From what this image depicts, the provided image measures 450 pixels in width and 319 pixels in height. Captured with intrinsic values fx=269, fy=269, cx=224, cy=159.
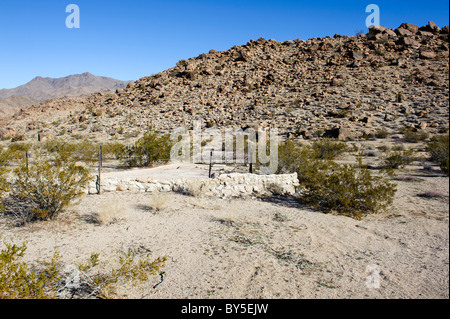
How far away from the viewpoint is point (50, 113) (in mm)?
35969

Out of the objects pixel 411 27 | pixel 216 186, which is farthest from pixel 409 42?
pixel 216 186

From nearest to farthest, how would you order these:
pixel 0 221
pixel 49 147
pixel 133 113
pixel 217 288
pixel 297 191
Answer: pixel 217 288 < pixel 0 221 < pixel 297 191 < pixel 49 147 < pixel 133 113

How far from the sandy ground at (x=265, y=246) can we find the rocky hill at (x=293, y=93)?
606 inches

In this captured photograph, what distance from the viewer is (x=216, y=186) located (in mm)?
9078

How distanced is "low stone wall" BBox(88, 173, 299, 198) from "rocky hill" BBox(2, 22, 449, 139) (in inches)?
506

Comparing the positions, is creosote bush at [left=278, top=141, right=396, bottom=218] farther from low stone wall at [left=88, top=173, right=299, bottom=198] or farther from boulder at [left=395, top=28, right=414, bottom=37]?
boulder at [left=395, top=28, right=414, bottom=37]

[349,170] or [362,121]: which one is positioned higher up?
[362,121]

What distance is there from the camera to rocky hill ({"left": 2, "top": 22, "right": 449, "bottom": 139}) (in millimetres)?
23453

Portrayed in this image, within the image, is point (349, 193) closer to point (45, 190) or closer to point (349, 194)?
point (349, 194)

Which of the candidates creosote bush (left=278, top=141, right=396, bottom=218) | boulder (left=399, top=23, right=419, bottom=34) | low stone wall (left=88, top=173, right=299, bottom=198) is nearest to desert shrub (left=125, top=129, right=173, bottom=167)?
low stone wall (left=88, top=173, right=299, bottom=198)

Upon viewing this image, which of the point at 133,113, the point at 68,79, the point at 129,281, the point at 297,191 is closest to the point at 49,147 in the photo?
the point at 133,113

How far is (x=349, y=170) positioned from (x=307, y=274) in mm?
4356
